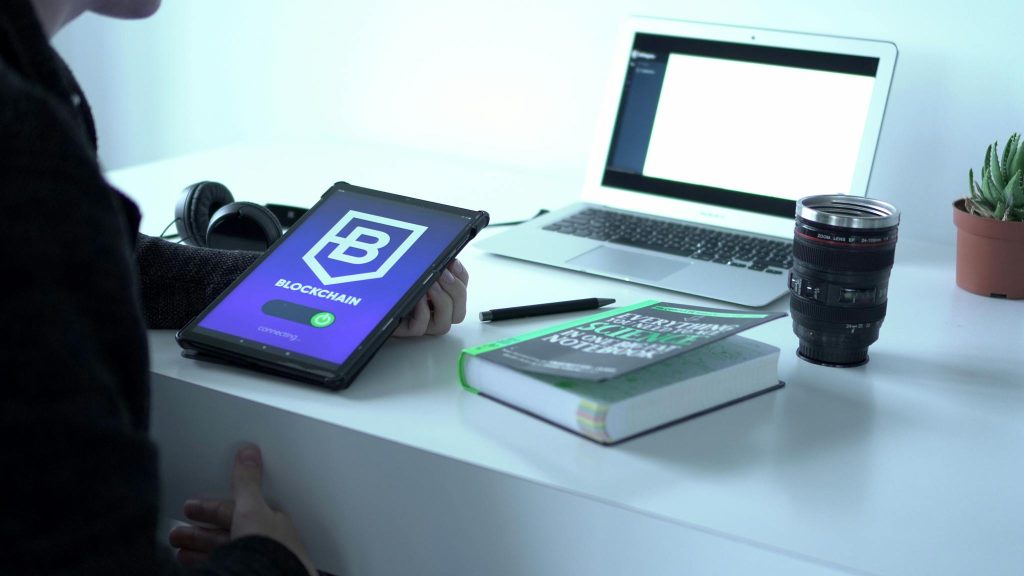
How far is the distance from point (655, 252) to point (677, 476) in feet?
1.76

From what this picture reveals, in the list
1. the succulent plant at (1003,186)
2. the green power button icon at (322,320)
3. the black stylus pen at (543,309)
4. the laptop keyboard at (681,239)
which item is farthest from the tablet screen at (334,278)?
the succulent plant at (1003,186)

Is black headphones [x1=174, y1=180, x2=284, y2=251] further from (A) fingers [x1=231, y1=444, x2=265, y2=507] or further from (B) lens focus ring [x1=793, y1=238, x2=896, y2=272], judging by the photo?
(B) lens focus ring [x1=793, y1=238, x2=896, y2=272]

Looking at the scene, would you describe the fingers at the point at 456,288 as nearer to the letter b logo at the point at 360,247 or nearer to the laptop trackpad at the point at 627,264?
the letter b logo at the point at 360,247

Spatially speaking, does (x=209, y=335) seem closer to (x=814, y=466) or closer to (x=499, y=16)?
(x=814, y=466)

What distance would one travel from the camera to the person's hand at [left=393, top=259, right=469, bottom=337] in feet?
2.97

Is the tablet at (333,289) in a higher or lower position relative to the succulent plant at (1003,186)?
lower

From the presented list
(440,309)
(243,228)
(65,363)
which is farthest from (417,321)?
(65,363)

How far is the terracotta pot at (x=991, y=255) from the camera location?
1096mm

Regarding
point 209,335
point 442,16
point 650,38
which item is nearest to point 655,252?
point 650,38

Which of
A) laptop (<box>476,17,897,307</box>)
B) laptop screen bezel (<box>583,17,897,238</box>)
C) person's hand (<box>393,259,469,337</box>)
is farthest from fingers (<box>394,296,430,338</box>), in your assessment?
laptop screen bezel (<box>583,17,897,238</box>)

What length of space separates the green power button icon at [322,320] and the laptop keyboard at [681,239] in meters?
0.47

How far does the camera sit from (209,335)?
0.87 metres

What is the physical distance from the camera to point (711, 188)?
1.32 m

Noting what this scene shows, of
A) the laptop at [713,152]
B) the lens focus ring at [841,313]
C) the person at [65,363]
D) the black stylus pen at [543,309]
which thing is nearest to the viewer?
the person at [65,363]
